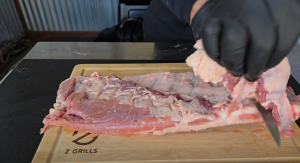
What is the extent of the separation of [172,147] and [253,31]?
3.32 feet

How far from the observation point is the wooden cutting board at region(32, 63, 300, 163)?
153 cm

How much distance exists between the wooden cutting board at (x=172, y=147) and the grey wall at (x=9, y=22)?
398cm

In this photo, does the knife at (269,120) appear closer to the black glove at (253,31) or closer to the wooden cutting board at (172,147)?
the wooden cutting board at (172,147)

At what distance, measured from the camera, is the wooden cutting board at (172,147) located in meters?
1.53

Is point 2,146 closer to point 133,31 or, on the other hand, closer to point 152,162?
point 152,162

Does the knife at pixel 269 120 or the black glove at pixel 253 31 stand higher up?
the black glove at pixel 253 31

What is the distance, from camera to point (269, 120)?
1.53 m

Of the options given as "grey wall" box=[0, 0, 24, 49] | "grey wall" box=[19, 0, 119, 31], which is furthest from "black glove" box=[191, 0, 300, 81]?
"grey wall" box=[0, 0, 24, 49]

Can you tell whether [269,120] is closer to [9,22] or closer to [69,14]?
[69,14]

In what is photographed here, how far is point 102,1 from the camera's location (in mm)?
4855

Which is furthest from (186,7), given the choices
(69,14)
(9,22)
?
(9,22)

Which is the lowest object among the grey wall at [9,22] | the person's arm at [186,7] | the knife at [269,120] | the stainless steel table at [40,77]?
the grey wall at [9,22]

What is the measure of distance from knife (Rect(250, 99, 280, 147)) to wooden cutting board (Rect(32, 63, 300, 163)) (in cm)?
21

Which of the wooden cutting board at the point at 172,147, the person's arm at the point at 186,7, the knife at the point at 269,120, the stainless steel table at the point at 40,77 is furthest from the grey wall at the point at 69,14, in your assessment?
the knife at the point at 269,120
